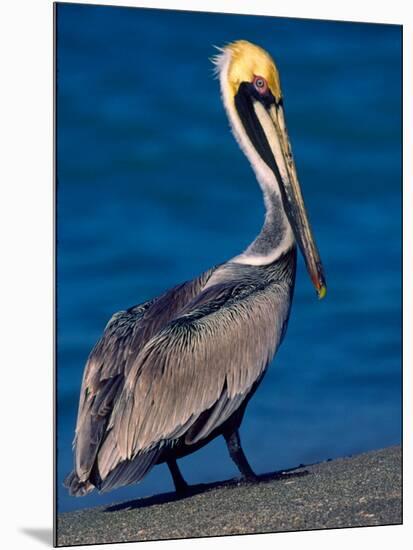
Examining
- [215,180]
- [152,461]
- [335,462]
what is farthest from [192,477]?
[215,180]

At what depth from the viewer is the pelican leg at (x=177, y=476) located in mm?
8141

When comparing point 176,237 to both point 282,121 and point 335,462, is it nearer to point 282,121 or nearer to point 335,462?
point 282,121

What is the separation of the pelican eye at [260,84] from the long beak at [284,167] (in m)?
0.05

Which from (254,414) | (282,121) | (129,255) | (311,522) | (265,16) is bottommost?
(311,522)

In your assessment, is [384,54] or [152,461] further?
[384,54]

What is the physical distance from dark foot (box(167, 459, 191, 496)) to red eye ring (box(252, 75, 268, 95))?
2105mm

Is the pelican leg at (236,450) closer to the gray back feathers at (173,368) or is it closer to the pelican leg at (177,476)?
the gray back feathers at (173,368)

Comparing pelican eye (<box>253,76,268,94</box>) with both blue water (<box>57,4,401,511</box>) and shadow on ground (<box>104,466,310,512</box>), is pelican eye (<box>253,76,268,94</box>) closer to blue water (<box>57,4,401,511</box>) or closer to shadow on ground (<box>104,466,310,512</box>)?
blue water (<box>57,4,401,511</box>)

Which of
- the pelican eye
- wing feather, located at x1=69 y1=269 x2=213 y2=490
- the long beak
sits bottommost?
wing feather, located at x1=69 y1=269 x2=213 y2=490

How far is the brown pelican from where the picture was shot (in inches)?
315

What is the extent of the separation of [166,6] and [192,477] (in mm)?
2569

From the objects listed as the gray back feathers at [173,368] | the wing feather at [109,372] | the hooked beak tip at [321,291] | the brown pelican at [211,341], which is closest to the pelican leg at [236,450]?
the brown pelican at [211,341]

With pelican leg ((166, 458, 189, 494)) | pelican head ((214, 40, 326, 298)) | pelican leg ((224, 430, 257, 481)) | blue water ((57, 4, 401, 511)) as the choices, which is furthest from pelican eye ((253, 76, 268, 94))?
pelican leg ((166, 458, 189, 494))

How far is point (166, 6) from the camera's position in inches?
328
